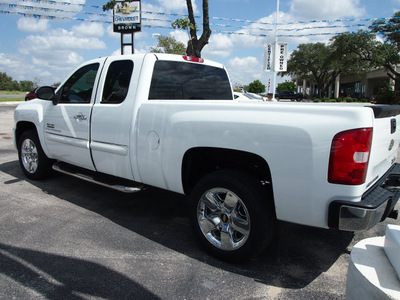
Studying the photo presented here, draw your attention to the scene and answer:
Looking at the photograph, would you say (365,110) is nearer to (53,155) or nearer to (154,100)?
(154,100)

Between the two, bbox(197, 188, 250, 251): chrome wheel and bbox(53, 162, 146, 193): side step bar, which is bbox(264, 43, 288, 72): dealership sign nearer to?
bbox(53, 162, 146, 193): side step bar

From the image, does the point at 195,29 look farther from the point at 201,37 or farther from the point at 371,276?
the point at 371,276

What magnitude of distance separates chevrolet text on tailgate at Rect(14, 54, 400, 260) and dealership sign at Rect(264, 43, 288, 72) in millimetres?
17990

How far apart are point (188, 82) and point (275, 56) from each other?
18.8 m

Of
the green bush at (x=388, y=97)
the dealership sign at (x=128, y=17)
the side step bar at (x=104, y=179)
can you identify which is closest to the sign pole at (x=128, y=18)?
the dealership sign at (x=128, y=17)

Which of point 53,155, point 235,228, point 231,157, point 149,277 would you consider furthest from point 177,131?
point 53,155

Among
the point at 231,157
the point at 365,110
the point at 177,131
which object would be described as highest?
the point at 365,110

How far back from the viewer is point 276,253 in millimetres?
3326

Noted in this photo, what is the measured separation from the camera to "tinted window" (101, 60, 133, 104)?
3918 mm

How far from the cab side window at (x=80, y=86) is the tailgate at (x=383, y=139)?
3357 millimetres

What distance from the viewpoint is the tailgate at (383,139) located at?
Result: 2.50 metres

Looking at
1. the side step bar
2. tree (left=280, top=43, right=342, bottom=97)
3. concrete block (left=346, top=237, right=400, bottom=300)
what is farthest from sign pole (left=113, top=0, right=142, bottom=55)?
tree (left=280, top=43, right=342, bottom=97)

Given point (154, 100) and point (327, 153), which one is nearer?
point (327, 153)

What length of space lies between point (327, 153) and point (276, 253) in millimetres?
1411
